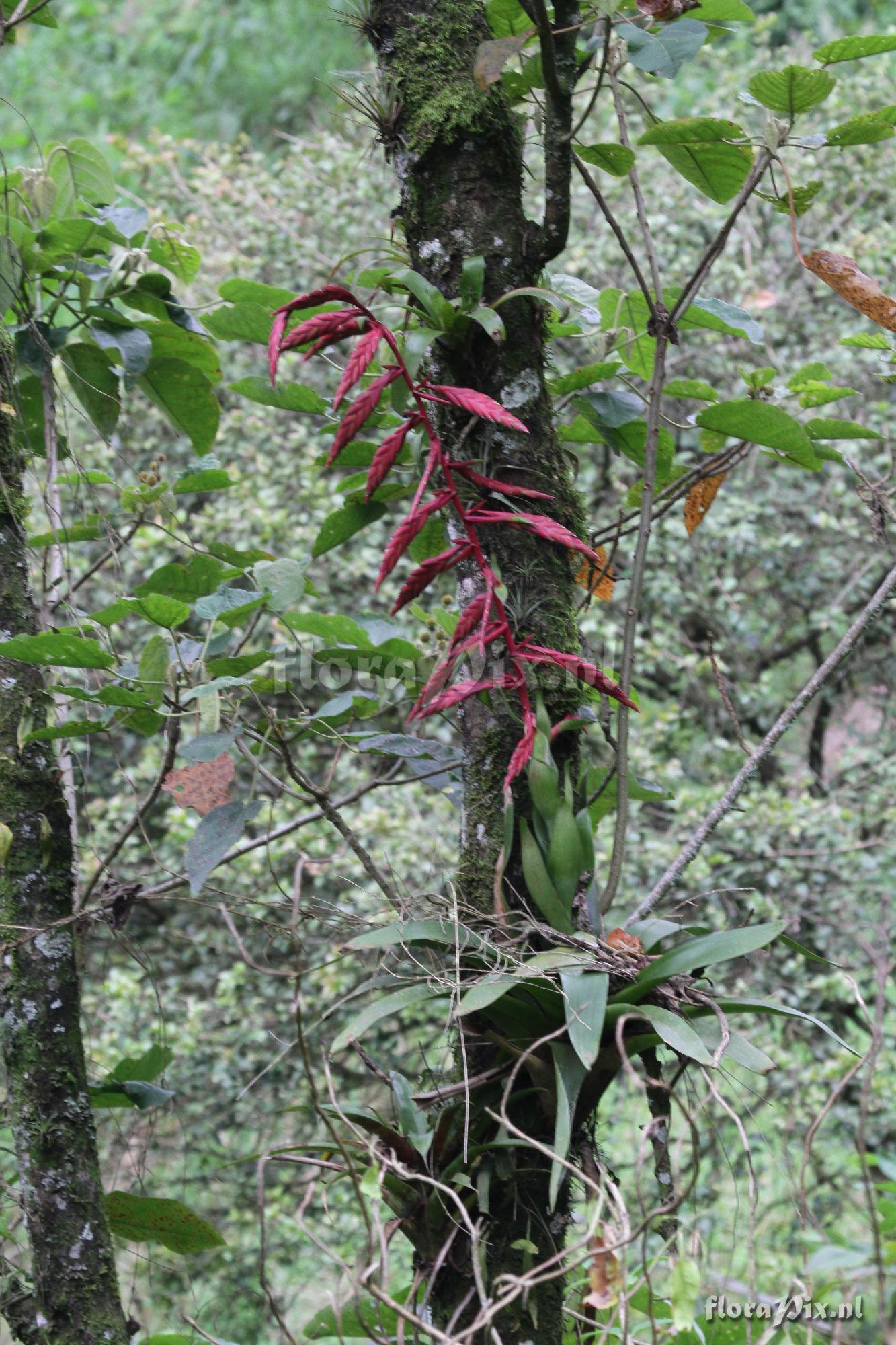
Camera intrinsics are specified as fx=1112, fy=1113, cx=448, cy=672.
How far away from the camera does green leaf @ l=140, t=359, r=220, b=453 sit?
1263mm

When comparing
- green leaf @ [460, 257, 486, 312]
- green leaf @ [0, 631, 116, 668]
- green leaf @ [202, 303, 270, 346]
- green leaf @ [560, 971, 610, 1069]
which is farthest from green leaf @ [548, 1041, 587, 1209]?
green leaf @ [202, 303, 270, 346]

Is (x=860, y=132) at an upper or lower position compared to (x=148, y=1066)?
upper

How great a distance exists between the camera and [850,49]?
91 centimetres

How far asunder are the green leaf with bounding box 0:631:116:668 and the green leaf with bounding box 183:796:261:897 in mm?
164

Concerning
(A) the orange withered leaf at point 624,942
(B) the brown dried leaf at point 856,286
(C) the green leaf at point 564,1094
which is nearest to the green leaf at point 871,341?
(B) the brown dried leaf at point 856,286

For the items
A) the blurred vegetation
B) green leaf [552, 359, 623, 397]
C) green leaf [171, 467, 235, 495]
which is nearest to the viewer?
green leaf [552, 359, 623, 397]

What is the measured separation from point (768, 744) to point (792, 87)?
21.6 inches

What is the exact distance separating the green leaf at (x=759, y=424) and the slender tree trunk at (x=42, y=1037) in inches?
26.8

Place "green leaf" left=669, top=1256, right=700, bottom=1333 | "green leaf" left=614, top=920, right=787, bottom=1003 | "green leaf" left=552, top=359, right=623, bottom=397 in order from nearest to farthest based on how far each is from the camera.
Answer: "green leaf" left=669, top=1256, right=700, bottom=1333, "green leaf" left=614, top=920, right=787, bottom=1003, "green leaf" left=552, top=359, right=623, bottom=397

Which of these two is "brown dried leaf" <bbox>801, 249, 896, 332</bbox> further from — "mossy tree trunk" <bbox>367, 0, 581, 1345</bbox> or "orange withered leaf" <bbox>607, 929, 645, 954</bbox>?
"orange withered leaf" <bbox>607, 929, 645, 954</bbox>

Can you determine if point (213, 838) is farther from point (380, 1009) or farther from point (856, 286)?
point (856, 286)

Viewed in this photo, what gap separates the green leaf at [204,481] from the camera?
1163 millimetres

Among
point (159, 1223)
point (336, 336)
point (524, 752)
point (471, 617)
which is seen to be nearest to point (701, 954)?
point (524, 752)

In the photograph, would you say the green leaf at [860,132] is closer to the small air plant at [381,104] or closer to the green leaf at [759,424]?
the green leaf at [759,424]
